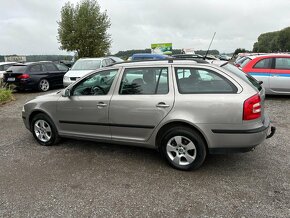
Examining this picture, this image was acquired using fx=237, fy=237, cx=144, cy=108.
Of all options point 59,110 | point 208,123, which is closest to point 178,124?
point 208,123

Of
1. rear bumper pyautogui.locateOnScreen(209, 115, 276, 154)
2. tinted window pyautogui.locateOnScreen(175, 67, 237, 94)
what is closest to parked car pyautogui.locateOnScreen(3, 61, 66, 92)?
tinted window pyautogui.locateOnScreen(175, 67, 237, 94)

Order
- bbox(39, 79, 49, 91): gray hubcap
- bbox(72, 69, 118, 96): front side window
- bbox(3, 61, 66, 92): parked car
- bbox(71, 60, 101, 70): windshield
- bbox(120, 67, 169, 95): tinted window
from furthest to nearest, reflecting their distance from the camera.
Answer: bbox(39, 79, 49, 91): gray hubcap
bbox(3, 61, 66, 92): parked car
bbox(71, 60, 101, 70): windshield
bbox(72, 69, 118, 96): front side window
bbox(120, 67, 169, 95): tinted window

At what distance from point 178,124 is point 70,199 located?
5.50 feet

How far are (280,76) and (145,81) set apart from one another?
Answer: 5.80 metres

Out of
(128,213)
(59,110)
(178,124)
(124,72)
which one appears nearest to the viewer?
(128,213)

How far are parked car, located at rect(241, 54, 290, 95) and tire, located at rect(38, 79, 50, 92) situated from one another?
8.79m

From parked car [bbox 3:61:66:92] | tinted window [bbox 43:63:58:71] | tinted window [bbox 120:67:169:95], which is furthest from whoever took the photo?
tinted window [bbox 43:63:58:71]

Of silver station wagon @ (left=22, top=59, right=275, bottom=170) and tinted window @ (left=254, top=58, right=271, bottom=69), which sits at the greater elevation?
tinted window @ (left=254, top=58, right=271, bottom=69)

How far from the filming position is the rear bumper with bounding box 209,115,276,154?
3018 mm

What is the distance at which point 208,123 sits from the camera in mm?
3092

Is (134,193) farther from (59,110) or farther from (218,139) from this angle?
(59,110)

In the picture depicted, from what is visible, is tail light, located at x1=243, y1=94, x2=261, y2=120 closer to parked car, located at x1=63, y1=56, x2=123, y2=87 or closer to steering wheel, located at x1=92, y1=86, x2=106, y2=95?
steering wheel, located at x1=92, y1=86, x2=106, y2=95

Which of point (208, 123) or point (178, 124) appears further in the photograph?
point (178, 124)

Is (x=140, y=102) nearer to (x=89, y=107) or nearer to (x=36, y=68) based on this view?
(x=89, y=107)
